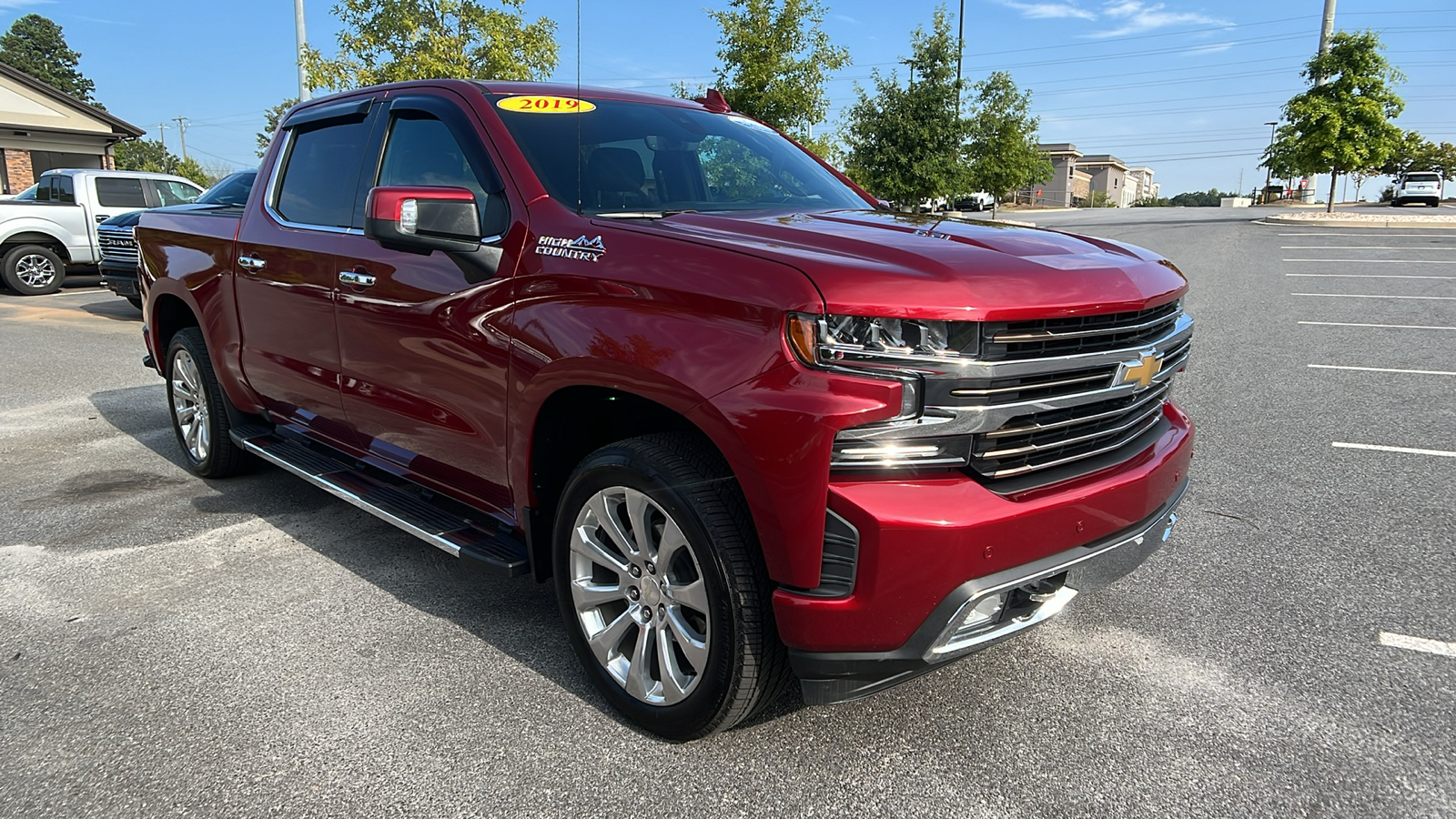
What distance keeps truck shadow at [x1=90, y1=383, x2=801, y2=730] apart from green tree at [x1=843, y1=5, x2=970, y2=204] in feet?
77.3

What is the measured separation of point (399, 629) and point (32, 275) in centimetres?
1564

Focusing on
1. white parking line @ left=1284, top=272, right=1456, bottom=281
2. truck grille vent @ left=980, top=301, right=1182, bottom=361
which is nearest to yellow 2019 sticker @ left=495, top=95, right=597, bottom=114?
truck grille vent @ left=980, top=301, right=1182, bottom=361

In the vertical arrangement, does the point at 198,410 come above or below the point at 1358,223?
below

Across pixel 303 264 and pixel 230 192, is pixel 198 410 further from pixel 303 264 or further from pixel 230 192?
pixel 230 192

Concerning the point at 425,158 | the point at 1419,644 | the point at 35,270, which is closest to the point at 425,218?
the point at 425,158

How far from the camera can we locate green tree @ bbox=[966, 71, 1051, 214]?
32469 millimetres

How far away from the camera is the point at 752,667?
8.03 feet

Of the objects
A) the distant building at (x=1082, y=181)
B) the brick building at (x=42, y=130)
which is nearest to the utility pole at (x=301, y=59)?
the brick building at (x=42, y=130)

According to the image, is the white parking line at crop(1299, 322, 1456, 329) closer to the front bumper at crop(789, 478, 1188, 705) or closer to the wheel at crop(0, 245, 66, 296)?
the front bumper at crop(789, 478, 1188, 705)

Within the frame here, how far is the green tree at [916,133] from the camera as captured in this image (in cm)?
2686

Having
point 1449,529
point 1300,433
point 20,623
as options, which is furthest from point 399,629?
point 1300,433

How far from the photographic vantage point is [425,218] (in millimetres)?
2922

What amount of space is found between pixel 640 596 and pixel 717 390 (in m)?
0.76

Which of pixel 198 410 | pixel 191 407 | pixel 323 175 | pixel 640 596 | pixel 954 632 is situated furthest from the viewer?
pixel 191 407
